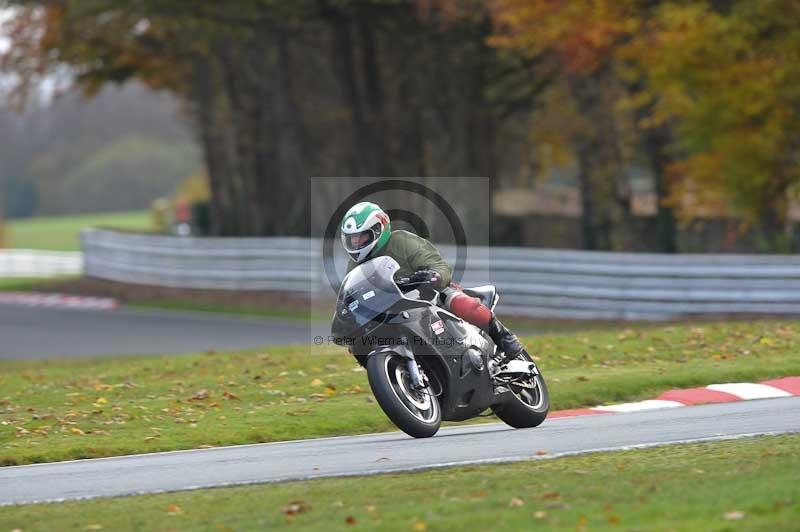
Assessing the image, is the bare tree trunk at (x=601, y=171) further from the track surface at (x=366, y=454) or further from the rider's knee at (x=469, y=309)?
the rider's knee at (x=469, y=309)

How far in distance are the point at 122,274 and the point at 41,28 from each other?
850 cm

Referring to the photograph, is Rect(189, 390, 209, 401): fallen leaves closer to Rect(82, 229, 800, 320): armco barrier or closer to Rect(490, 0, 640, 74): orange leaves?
Rect(82, 229, 800, 320): armco barrier

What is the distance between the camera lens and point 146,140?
4424 inches

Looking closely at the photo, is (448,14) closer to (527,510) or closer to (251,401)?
(251,401)

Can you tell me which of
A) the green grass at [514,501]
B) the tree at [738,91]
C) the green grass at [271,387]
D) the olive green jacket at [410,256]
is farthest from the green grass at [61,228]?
the green grass at [514,501]

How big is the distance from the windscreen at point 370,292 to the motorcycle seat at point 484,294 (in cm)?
113

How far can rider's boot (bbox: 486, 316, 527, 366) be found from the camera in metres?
10.7

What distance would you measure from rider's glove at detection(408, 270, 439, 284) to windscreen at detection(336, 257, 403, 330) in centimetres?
13

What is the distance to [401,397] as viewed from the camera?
9656mm

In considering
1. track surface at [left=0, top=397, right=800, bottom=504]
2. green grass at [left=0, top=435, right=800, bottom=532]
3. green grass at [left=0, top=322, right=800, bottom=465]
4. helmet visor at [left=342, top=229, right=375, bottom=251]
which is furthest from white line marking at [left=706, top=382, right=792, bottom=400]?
helmet visor at [left=342, top=229, right=375, bottom=251]

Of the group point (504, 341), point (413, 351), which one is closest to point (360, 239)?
point (413, 351)

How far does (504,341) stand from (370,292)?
1.53 meters

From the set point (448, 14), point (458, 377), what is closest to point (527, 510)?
point (458, 377)

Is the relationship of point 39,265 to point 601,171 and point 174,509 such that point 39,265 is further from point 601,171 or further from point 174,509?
point 174,509
